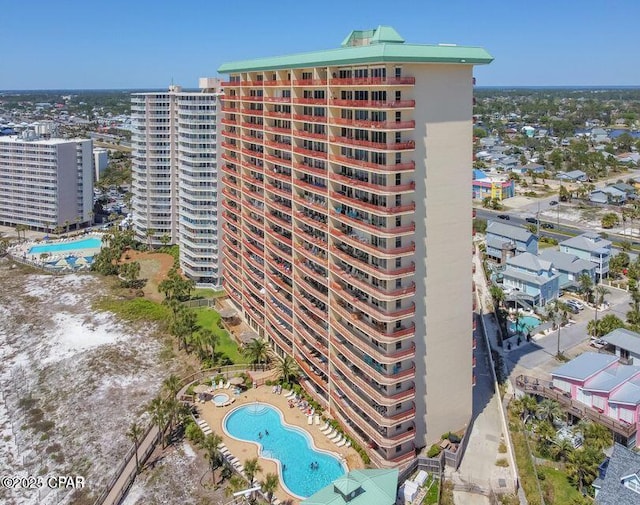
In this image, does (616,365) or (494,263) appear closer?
(616,365)

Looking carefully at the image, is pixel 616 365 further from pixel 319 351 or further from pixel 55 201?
pixel 55 201

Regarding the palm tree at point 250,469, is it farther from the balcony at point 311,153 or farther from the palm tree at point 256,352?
the balcony at point 311,153

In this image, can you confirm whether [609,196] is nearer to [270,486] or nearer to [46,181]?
[270,486]

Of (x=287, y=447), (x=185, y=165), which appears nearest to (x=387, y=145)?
(x=287, y=447)

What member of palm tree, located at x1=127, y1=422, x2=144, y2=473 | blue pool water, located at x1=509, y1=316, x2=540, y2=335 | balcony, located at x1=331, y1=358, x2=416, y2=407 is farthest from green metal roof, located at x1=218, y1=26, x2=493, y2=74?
blue pool water, located at x1=509, y1=316, x2=540, y2=335

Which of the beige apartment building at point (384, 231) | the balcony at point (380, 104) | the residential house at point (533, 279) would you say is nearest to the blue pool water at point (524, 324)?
the residential house at point (533, 279)

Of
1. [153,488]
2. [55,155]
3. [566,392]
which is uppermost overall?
[55,155]

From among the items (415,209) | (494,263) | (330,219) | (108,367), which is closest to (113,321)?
(108,367)
